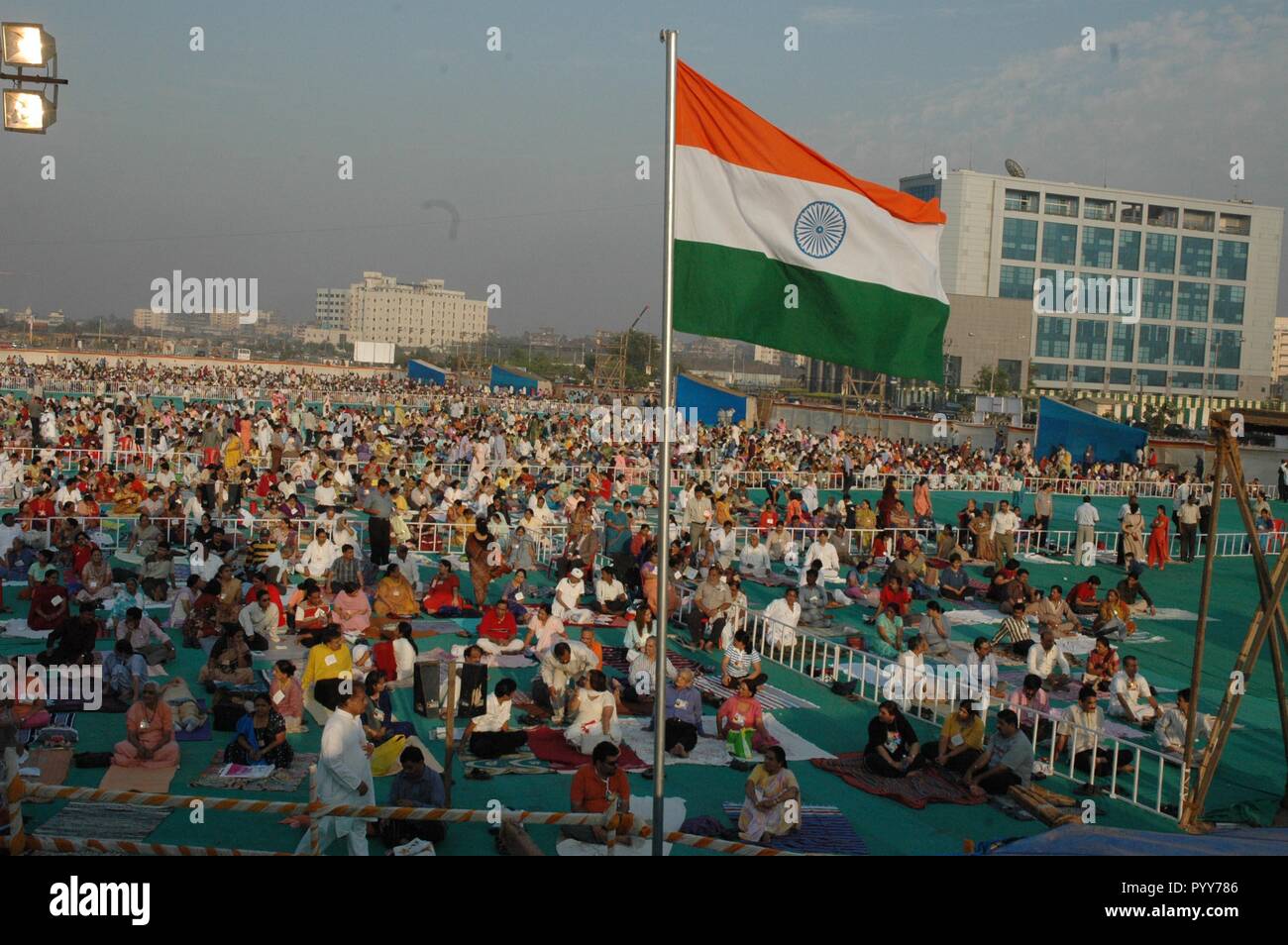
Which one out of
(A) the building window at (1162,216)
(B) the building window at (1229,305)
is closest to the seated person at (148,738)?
(A) the building window at (1162,216)

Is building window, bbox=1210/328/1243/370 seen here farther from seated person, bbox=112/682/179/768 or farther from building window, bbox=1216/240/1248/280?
seated person, bbox=112/682/179/768

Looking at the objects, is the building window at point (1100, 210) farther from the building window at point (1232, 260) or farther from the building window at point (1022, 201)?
the building window at point (1232, 260)

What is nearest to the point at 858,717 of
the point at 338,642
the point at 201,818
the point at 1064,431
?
the point at 338,642

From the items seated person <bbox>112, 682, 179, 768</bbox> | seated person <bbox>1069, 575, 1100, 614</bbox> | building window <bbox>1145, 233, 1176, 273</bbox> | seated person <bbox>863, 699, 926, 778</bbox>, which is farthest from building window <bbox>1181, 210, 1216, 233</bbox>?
seated person <bbox>112, 682, 179, 768</bbox>

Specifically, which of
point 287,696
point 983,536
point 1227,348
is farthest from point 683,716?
point 1227,348

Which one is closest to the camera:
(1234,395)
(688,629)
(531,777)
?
(531,777)

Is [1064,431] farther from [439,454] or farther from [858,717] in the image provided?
[858,717]

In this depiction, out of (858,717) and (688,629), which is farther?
(688,629)
